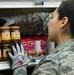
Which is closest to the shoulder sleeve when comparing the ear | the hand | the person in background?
the person in background

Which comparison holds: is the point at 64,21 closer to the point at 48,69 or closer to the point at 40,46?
the point at 48,69

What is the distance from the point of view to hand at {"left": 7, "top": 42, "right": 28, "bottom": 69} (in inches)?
72.8

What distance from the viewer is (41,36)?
2225mm

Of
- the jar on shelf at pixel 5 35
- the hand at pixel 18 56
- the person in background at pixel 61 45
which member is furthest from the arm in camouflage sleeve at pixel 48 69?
the jar on shelf at pixel 5 35

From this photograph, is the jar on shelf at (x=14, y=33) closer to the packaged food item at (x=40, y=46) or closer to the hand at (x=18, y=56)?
the hand at (x=18, y=56)

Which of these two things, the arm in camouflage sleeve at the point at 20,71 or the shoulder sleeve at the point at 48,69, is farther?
the arm in camouflage sleeve at the point at 20,71

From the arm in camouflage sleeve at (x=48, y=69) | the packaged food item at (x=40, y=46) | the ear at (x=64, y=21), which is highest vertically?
the ear at (x=64, y=21)

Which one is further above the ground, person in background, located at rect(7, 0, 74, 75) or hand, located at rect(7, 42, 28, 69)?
person in background, located at rect(7, 0, 74, 75)

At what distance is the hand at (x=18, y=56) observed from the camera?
6.07 feet

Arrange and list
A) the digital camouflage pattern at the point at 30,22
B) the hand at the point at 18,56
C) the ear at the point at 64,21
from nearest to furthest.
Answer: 1. the ear at the point at 64,21
2. the hand at the point at 18,56
3. the digital camouflage pattern at the point at 30,22

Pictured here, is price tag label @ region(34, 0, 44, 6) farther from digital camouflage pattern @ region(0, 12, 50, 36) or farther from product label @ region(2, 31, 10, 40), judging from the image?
product label @ region(2, 31, 10, 40)

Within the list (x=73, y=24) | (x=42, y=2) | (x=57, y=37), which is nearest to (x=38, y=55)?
(x=42, y=2)

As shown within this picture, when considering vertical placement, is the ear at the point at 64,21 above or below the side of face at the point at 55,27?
above

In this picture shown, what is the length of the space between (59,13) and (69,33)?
0.14 meters
